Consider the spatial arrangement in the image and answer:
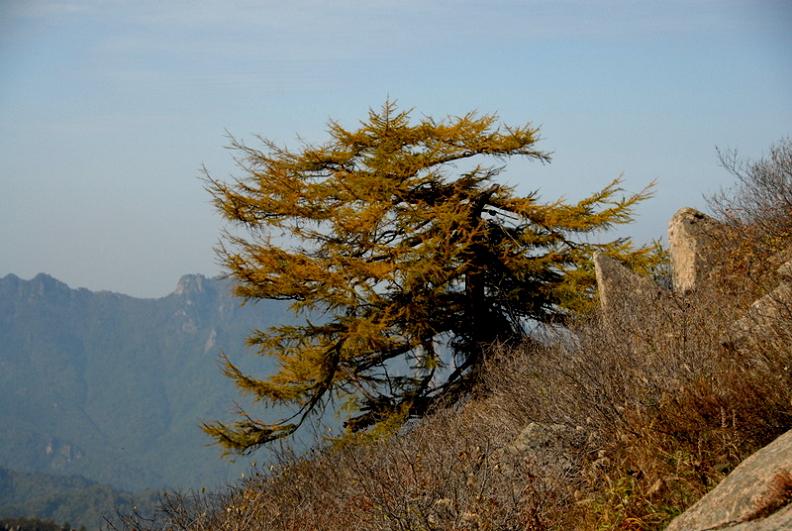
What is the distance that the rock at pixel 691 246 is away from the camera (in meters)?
11.7

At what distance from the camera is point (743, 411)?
525 centimetres

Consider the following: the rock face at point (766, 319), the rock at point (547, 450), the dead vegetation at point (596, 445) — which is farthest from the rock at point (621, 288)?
the rock at point (547, 450)

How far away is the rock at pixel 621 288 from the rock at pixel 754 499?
18.5 feet

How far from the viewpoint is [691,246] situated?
474 inches

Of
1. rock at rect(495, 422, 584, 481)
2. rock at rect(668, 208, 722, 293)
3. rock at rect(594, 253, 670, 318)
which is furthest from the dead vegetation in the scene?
rock at rect(668, 208, 722, 293)

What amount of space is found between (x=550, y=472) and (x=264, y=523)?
3078mm

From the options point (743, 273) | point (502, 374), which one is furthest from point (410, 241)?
point (743, 273)

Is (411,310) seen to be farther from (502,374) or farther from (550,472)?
(550,472)

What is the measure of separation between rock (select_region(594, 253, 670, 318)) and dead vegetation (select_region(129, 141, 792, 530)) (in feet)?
4.01

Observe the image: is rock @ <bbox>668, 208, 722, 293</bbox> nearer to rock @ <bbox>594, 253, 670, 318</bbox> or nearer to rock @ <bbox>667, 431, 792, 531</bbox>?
rock @ <bbox>594, 253, 670, 318</bbox>

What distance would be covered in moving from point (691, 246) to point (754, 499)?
8669 millimetres

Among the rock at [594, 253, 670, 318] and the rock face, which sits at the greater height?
the rock at [594, 253, 670, 318]

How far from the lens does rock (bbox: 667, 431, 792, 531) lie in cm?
389

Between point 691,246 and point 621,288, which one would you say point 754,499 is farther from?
point 691,246
